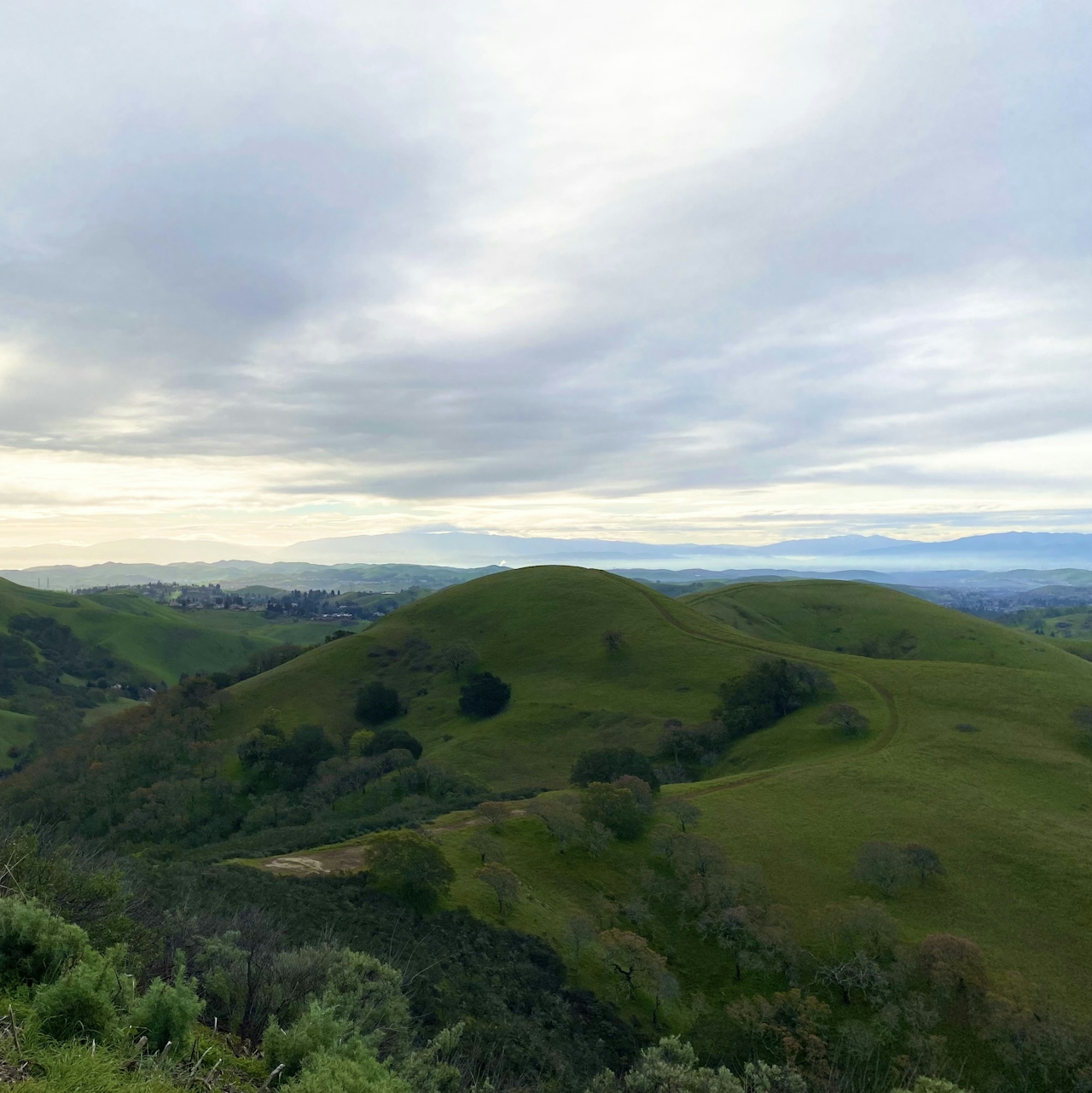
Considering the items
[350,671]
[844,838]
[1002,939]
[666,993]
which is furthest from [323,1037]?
[350,671]

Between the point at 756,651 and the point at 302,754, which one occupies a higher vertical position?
the point at 756,651

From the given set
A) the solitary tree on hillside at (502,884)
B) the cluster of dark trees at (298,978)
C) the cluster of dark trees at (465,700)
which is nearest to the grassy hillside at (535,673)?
the cluster of dark trees at (465,700)

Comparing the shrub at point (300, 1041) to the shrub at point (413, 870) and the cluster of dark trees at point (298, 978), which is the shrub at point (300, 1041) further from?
the shrub at point (413, 870)

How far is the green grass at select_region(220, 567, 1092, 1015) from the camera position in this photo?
136 feet

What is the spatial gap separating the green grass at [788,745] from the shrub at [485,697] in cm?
224

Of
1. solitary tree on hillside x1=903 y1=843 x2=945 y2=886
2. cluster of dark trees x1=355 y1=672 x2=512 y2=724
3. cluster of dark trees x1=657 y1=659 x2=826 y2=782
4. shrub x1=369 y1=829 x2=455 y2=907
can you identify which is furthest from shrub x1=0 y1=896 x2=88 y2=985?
cluster of dark trees x1=355 y1=672 x2=512 y2=724

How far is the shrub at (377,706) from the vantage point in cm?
10631

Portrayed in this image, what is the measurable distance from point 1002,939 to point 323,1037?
4293 centimetres

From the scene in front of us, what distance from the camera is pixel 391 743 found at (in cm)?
8781

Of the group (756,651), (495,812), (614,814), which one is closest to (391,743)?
(495,812)

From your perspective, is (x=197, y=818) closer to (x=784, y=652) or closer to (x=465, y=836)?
(x=465, y=836)

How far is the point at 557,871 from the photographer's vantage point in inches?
1786

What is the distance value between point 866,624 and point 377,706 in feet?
381

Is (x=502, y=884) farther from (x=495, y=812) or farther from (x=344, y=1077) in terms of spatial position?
(x=344, y=1077)
